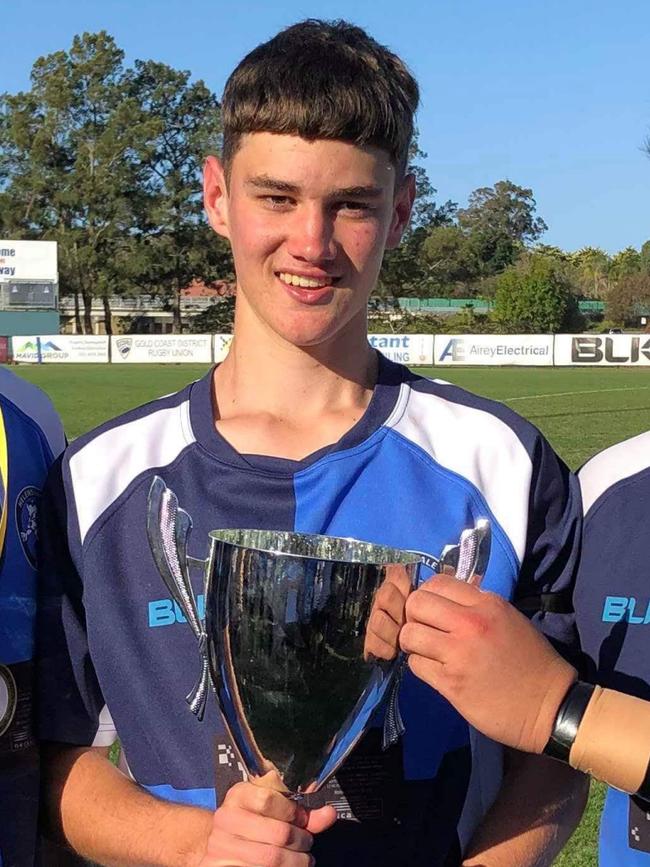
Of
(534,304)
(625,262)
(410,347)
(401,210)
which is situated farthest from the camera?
(625,262)

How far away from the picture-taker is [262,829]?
150 centimetres

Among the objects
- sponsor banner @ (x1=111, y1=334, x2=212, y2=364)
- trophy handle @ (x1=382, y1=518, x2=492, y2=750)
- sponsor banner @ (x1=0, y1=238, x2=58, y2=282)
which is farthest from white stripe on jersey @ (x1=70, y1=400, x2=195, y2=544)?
sponsor banner @ (x1=0, y1=238, x2=58, y2=282)

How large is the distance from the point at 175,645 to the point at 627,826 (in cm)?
84

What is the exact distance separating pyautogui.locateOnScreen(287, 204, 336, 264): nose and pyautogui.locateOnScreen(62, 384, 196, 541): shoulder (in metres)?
0.40

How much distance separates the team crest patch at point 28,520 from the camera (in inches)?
78.7

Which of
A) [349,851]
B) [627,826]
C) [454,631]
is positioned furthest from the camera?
[627,826]

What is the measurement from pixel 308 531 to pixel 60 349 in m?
39.9

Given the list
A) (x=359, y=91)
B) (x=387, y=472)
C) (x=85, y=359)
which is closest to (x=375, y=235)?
(x=359, y=91)

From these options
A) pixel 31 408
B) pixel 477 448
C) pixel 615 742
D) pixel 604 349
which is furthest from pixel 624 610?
pixel 604 349

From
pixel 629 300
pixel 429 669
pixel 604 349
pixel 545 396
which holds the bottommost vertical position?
pixel 545 396

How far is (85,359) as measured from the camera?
4053cm

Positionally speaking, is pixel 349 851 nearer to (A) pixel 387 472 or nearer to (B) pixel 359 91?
(A) pixel 387 472

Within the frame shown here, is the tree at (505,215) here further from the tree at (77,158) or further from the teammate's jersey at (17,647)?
the teammate's jersey at (17,647)

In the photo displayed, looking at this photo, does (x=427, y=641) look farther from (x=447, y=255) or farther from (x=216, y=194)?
(x=447, y=255)
